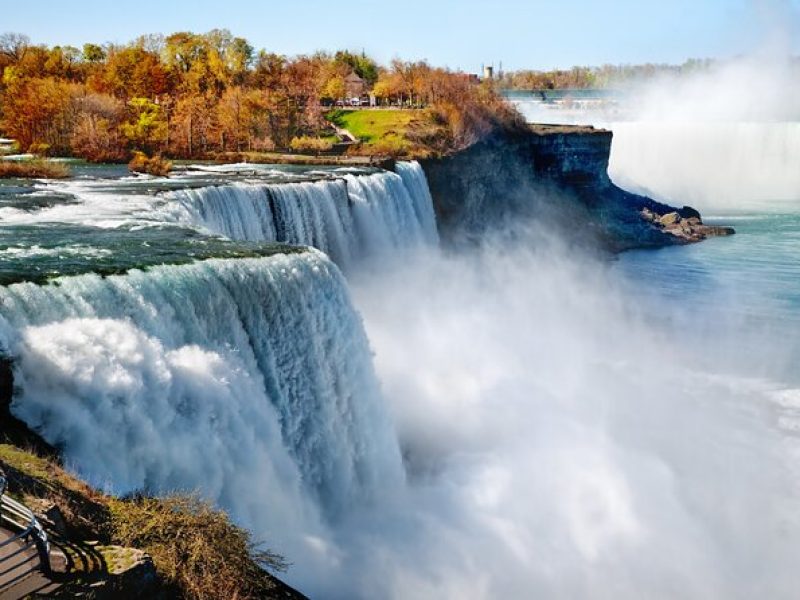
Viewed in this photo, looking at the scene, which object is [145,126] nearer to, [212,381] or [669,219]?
[669,219]

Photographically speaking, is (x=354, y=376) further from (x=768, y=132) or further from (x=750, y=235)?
(x=768, y=132)

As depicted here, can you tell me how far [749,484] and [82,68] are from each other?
5205 cm

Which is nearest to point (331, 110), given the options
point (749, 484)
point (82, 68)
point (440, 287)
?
point (82, 68)

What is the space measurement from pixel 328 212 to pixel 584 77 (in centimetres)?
16892

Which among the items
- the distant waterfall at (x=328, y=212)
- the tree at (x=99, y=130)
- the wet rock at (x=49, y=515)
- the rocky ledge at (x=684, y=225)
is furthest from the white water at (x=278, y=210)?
the rocky ledge at (x=684, y=225)

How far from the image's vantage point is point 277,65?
190 feet

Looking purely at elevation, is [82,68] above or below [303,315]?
above

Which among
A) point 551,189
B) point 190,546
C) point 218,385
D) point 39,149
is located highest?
point 39,149

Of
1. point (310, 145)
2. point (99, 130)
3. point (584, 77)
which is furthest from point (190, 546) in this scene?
point (584, 77)

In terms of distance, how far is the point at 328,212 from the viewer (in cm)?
2455

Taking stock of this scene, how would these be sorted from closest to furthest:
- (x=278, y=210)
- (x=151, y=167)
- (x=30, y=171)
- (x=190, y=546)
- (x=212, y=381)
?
(x=190, y=546)
(x=212, y=381)
(x=278, y=210)
(x=30, y=171)
(x=151, y=167)

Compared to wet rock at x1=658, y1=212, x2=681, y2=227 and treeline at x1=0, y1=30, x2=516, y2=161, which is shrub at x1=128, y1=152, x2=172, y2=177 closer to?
treeline at x1=0, y1=30, x2=516, y2=161

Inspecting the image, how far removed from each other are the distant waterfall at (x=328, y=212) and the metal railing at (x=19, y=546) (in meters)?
12.8

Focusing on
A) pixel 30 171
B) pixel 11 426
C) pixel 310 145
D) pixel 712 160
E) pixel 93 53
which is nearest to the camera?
pixel 11 426
